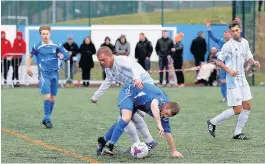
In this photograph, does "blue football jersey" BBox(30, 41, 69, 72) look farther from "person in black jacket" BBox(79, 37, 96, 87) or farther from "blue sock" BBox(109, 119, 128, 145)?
"person in black jacket" BBox(79, 37, 96, 87)

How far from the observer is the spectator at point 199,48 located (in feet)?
94.0

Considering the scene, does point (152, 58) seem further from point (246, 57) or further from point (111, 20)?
point (246, 57)

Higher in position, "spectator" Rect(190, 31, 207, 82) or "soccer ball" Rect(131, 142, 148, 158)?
"spectator" Rect(190, 31, 207, 82)

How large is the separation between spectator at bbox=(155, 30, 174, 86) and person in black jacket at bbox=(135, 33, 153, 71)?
0.27 meters

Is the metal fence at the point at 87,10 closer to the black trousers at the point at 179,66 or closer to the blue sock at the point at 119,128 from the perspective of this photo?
the black trousers at the point at 179,66

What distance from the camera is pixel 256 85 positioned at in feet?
94.2

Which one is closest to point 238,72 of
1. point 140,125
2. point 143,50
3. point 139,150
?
point 140,125

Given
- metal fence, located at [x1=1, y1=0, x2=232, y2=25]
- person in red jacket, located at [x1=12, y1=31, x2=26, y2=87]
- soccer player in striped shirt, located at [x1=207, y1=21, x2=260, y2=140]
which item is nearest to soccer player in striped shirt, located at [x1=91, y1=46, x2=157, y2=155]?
soccer player in striped shirt, located at [x1=207, y1=21, x2=260, y2=140]

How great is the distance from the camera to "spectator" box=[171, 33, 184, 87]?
90.4 feet

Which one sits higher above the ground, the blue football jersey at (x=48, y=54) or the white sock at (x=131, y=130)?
the blue football jersey at (x=48, y=54)

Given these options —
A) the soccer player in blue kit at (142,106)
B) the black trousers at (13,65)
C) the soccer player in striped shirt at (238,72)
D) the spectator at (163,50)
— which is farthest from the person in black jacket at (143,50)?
the soccer player in blue kit at (142,106)

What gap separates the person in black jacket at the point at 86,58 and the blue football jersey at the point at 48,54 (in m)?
12.8

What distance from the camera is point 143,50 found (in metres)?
27.4

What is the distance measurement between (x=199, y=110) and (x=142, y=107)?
7.58 metres
